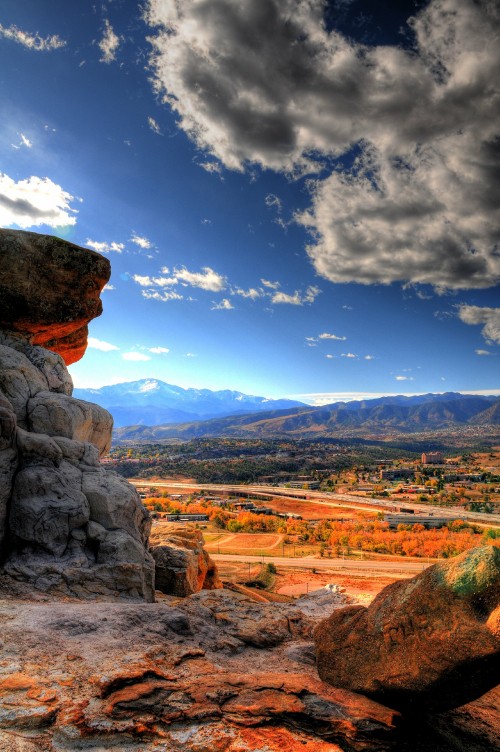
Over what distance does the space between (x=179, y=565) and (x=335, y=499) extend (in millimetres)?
112926

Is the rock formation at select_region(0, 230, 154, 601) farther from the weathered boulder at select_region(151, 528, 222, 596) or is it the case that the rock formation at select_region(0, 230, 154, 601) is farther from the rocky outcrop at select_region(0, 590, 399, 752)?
the weathered boulder at select_region(151, 528, 222, 596)

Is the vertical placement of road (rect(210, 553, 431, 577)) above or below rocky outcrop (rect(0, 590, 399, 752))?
below

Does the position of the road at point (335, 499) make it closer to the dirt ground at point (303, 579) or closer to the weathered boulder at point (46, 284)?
the dirt ground at point (303, 579)

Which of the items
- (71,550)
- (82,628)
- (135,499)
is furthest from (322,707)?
(135,499)

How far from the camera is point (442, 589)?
266 inches

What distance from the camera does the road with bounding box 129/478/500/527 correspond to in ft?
331

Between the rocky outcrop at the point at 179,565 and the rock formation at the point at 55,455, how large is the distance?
14.6ft

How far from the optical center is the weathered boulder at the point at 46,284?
1995 cm

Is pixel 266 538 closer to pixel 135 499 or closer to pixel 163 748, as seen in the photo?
pixel 135 499

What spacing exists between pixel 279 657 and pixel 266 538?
A: 74.8 metres

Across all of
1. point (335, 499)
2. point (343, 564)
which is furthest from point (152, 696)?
point (335, 499)

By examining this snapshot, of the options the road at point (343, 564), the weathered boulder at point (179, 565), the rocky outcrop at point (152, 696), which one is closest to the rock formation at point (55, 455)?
the rocky outcrop at point (152, 696)

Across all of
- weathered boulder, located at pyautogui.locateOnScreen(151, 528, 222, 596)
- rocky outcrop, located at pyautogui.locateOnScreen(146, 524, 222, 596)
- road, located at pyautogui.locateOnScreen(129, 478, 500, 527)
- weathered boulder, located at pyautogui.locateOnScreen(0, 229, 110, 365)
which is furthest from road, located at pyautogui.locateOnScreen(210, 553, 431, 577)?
weathered boulder, located at pyautogui.locateOnScreen(0, 229, 110, 365)

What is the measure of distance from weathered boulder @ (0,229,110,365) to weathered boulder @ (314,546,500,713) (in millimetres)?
19705
